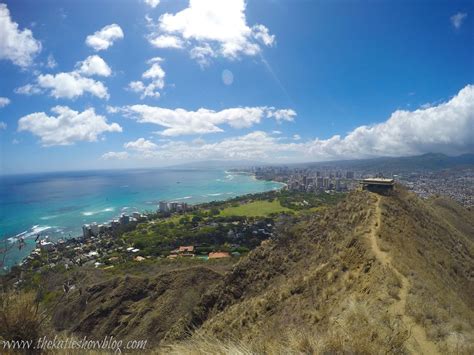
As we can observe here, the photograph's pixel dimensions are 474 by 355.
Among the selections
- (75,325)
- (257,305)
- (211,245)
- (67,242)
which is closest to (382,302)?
(257,305)

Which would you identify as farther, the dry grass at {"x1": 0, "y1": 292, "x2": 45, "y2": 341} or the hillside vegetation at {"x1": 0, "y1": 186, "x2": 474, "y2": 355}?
the hillside vegetation at {"x1": 0, "y1": 186, "x2": 474, "y2": 355}

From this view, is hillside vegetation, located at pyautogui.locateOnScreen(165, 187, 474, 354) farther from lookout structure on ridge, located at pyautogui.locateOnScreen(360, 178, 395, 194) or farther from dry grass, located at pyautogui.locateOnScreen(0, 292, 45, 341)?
dry grass, located at pyautogui.locateOnScreen(0, 292, 45, 341)

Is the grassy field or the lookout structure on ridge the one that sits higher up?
the lookout structure on ridge

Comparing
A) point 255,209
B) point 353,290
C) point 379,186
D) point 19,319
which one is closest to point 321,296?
point 353,290

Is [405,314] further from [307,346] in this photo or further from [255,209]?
[255,209]

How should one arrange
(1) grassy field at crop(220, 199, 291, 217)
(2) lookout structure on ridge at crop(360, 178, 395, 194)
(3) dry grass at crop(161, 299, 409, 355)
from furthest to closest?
(1) grassy field at crop(220, 199, 291, 217)
(2) lookout structure on ridge at crop(360, 178, 395, 194)
(3) dry grass at crop(161, 299, 409, 355)

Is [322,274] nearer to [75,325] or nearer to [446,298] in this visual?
[446,298]

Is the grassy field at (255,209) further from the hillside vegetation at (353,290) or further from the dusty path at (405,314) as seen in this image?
the dusty path at (405,314)

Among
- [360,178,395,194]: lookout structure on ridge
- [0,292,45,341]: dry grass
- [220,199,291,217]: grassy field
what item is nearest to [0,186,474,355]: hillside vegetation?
[0,292,45,341]: dry grass
